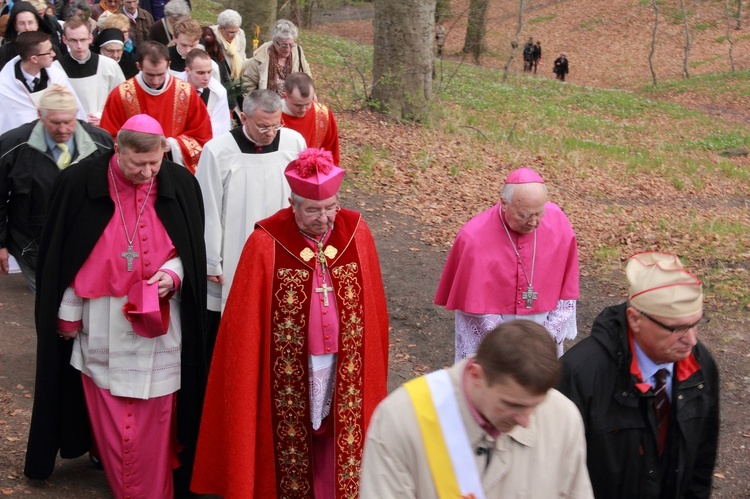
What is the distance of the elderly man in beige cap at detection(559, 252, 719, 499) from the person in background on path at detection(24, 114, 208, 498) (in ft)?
8.49

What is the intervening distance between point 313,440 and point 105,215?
179 cm

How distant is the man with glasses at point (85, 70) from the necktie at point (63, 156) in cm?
263

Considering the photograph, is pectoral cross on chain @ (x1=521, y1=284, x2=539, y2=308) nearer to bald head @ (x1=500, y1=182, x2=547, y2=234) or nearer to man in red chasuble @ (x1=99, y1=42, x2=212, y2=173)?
bald head @ (x1=500, y1=182, x2=547, y2=234)

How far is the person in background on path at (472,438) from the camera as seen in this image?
2914 millimetres

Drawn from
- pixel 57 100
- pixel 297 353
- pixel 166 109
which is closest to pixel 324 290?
pixel 297 353

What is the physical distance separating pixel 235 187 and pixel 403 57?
9.56 metres

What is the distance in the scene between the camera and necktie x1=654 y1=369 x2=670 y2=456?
152 inches

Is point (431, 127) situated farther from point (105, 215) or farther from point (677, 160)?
point (105, 215)

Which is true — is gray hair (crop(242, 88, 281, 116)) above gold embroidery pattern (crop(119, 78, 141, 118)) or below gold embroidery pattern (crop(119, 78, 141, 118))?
above

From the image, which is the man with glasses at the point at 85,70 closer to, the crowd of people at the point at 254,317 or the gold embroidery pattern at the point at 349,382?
the crowd of people at the point at 254,317

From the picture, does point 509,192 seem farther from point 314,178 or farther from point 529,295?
point 314,178

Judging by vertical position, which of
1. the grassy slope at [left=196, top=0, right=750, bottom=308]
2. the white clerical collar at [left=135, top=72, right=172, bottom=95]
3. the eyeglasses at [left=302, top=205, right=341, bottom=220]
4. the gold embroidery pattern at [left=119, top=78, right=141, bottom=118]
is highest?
the white clerical collar at [left=135, top=72, right=172, bottom=95]

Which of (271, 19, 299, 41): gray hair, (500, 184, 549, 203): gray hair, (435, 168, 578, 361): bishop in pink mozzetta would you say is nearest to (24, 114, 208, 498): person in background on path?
(435, 168, 578, 361): bishop in pink mozzetta

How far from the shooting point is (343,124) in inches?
596
